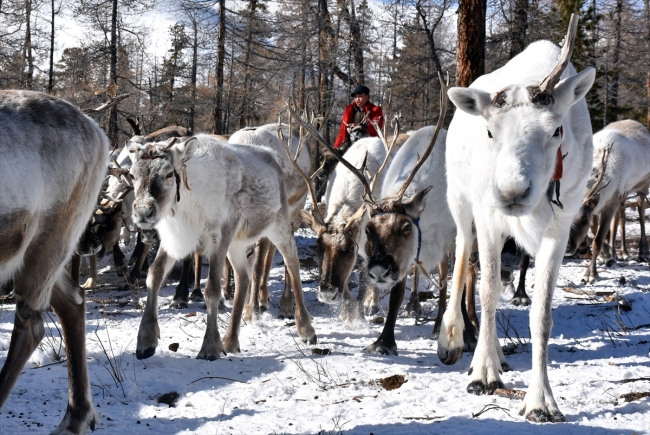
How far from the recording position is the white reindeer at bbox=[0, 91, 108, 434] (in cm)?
290

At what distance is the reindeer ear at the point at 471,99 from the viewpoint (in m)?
3.55

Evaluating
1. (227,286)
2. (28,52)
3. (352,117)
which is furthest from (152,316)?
(28,52)

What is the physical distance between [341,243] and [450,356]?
1.41 meters

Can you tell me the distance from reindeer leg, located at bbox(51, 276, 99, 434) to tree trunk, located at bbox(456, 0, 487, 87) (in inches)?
244

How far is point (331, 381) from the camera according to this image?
4133 mm

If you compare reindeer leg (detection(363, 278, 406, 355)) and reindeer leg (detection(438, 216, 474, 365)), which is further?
reindeer leg (detection(363, 278, 406, 355))

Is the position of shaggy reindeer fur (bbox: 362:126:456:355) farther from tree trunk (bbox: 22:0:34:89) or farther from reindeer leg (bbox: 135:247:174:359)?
tree trunk (bbox: 22:0:34:89)

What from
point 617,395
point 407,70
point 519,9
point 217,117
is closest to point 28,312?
point 617,395

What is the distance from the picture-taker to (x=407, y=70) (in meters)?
22.2

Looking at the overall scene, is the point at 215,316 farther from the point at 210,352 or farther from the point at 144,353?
the point at 144,353

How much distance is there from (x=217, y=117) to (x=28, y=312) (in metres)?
16.2

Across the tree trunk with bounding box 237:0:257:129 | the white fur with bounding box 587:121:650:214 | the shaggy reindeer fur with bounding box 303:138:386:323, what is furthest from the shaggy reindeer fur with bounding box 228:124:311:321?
the tree trunk with bounding box 237:0:257:129

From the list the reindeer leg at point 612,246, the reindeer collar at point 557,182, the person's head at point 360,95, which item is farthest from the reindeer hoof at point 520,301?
the person's head at point 360,95

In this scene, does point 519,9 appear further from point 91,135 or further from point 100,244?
point 91,135
